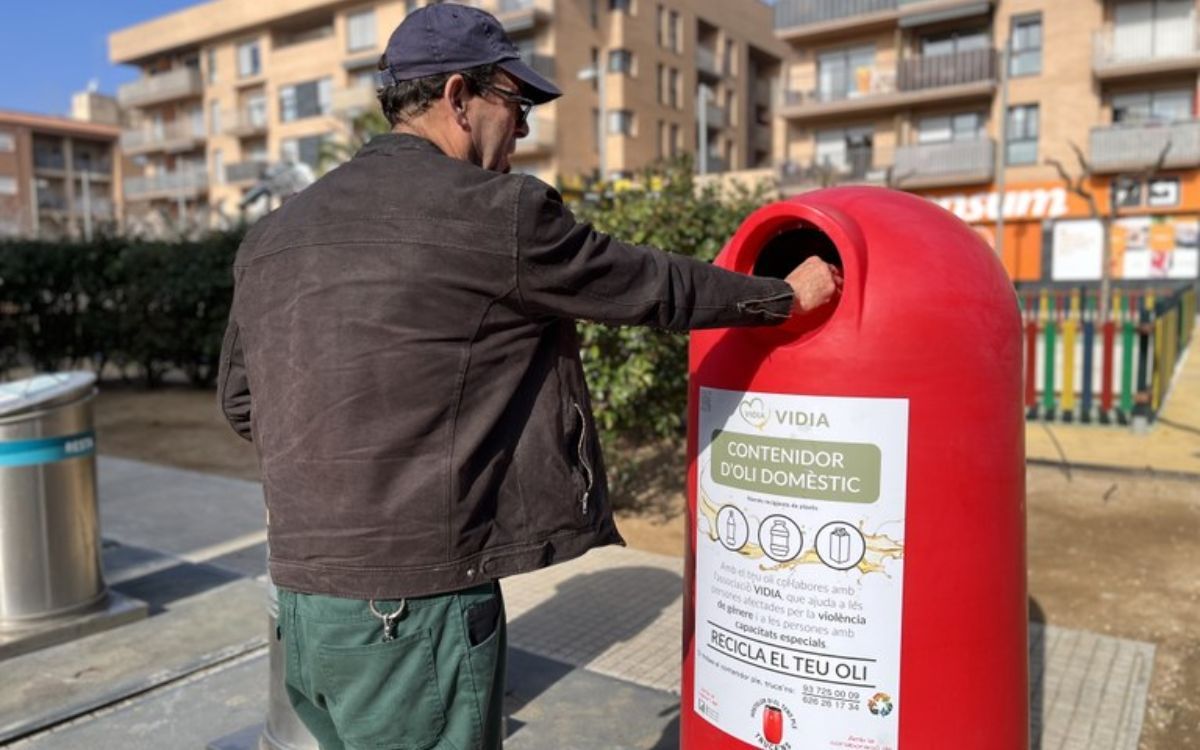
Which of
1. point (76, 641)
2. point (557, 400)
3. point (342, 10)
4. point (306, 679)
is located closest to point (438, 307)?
point (557, 400)

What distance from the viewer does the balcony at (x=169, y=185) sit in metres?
48.3

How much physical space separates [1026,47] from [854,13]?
561 cm

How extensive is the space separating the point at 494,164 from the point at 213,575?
4.10 meters

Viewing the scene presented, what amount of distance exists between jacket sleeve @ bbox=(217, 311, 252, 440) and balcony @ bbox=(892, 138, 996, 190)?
2780 centimetres

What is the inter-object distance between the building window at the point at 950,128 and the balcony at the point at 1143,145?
358 centimetres

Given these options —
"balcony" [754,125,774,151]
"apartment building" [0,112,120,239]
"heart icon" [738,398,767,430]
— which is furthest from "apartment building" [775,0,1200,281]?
"apartment building" [0,112,120,239]

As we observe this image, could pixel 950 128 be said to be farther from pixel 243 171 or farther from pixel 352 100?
pixel 243 171

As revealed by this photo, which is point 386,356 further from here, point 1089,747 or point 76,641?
point 76,641

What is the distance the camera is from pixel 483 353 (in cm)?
172

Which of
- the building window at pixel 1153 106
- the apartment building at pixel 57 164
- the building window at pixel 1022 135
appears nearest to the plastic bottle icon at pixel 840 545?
the building window at pixel 1153 106

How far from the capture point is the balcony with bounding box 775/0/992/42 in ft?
94.0

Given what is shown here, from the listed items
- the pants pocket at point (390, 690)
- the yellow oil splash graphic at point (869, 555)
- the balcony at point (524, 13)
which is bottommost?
the pants pocket at point (390, 690)

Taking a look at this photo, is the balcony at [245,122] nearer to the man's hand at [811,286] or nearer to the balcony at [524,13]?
the balcony at [524,13]

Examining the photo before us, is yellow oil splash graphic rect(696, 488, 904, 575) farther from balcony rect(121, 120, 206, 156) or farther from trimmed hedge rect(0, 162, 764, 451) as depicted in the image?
balcony rect(121, 120, 206, 156)
